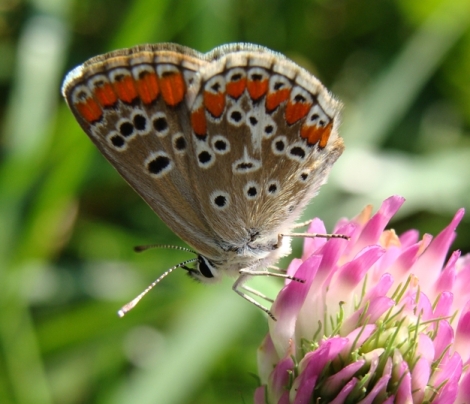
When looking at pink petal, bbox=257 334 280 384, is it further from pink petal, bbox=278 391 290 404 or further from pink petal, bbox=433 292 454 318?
pink petal, bbox=433 292 454 318

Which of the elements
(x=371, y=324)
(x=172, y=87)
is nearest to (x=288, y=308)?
(x=371, y=324)

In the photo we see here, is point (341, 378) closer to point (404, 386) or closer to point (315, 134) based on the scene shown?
point (404, 386)

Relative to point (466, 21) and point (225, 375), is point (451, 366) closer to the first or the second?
point (225, 375)

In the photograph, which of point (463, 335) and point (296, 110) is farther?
point (296, 110)

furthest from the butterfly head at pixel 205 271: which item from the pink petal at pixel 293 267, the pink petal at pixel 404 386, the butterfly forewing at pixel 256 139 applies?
the pink petal at pixel 404 386

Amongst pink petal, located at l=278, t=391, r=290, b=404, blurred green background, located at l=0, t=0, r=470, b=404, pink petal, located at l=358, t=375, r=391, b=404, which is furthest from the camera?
blurred green background, located at l=0, t=0, r=470, b=404

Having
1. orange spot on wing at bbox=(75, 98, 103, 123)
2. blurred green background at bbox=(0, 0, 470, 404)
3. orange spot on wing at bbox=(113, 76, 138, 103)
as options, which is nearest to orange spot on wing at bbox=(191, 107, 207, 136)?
orange spot on wing at bbox=(113, 76, 138, 103)

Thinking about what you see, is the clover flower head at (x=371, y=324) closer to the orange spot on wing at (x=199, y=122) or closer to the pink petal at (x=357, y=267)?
the pink petal at (x=357, y=267)
